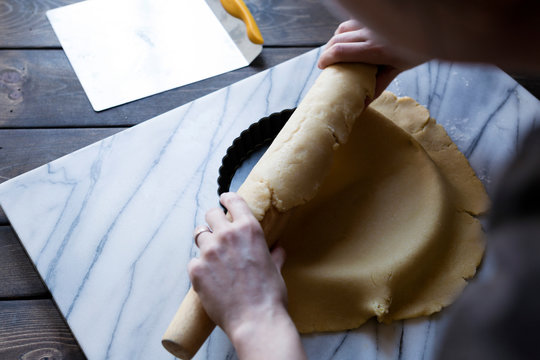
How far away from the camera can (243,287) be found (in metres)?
0.75

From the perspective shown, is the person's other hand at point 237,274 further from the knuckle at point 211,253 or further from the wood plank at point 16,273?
the wood plank at point 16,273

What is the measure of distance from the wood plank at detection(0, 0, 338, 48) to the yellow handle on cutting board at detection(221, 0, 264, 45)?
17cm

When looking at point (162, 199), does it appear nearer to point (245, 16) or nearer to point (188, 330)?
point (188, 330)

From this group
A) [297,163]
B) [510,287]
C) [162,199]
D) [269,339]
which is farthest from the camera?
[162,199]

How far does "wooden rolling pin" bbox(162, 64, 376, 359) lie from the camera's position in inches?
30.9

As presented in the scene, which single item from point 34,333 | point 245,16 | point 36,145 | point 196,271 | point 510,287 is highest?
point 510,287

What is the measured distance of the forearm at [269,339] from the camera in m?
0.69

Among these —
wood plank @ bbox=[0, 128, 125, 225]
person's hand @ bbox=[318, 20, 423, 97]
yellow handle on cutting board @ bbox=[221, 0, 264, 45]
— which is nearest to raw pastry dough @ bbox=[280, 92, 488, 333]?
person's hand @ bbox=[318, 20, 423, 97]

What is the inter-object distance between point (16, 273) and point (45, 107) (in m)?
0.46

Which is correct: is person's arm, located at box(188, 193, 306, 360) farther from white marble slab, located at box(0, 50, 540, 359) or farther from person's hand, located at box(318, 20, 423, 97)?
person's hand, located at box(318, 20, 423, 97)

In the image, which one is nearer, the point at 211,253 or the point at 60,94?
the point at 211,253

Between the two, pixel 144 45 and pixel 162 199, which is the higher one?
pixel 144 45

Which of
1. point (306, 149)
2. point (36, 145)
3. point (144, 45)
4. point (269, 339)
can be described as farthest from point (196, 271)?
point (144, 45)

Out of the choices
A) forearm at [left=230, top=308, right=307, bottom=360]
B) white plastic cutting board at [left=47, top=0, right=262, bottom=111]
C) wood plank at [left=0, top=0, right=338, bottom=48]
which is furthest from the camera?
wood plank at [left=0, top=0, right=338, bottom=48]
